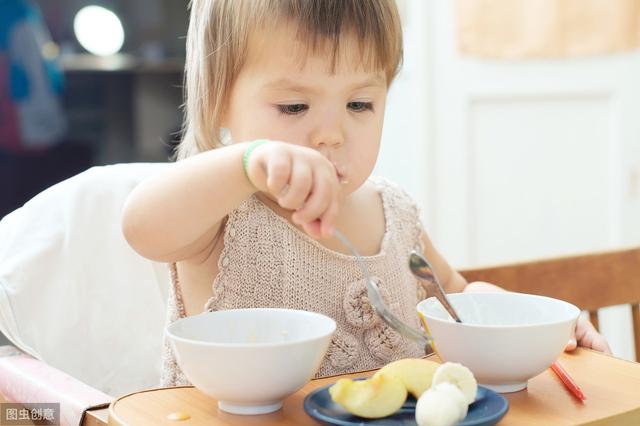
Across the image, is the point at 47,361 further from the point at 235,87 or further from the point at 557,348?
the point at 557,348

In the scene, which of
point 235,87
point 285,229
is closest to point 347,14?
point 235,87

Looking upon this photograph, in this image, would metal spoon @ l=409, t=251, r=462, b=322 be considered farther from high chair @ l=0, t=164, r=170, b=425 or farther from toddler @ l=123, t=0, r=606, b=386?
high chair @ l=0, t=164, r=170, b=425

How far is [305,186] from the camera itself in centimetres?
65

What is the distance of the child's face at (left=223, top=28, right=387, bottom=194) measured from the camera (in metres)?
0.91

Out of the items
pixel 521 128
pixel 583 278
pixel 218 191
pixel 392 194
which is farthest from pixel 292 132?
pixel 521 128

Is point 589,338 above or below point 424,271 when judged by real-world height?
below

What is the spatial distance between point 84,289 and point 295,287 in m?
0.33

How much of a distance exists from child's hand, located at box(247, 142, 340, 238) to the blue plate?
127 mm

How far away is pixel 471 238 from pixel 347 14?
2012 mm

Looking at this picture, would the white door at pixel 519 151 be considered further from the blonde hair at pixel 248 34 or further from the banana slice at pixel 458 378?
the banana slice at pixel 458 378

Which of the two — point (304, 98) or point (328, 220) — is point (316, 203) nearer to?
point (328, 220)

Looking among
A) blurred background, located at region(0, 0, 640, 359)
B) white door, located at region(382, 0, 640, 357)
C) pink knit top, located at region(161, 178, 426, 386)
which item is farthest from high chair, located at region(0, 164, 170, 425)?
white door, located at region(382, 0, 640, 357)

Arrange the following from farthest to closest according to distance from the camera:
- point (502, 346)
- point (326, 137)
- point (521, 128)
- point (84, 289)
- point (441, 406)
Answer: point (521, 128)
point (84, 289)
point (326, 137)
point (502, 346)
point (441, 406)

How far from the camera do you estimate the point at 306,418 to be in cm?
66
